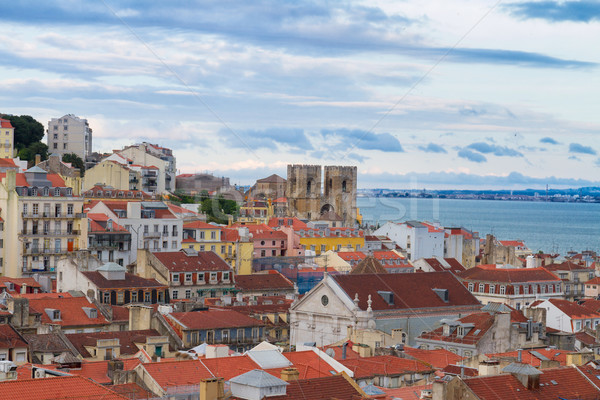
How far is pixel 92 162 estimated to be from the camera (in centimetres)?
15088

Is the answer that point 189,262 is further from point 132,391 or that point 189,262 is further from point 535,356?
point 132,391

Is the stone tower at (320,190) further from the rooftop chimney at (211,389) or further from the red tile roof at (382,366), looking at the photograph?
the rooftop chimney at (211,389)

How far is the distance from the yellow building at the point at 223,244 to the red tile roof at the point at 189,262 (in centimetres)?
1288

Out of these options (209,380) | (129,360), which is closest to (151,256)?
(129,360)

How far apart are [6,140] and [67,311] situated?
69.8 meters

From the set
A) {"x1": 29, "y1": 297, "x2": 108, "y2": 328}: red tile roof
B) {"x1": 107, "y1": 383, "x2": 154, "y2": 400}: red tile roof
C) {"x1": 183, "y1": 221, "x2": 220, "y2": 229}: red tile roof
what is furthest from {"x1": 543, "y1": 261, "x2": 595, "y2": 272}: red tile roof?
{"x1": 107, "y1": 383, "x2": 154, "y2": 400}: red tile roof

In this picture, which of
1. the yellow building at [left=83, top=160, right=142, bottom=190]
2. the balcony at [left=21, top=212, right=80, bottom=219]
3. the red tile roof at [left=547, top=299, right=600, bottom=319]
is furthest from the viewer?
the yellow building at [left=83, top=160, right=142, bottom=190]

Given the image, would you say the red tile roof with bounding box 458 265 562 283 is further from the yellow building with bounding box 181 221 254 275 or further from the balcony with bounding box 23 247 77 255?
the balcony with bounding box 23 247 77 255

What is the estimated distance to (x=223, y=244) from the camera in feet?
318

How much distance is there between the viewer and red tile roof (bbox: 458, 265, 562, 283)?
285ft

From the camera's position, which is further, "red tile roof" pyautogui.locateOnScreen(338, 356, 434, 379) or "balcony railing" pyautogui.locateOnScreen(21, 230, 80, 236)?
"balcony railing" pyautogui.locateOnScreen(21, 230, 80, 236)

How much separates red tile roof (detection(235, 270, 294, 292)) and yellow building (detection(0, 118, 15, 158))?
4940cm

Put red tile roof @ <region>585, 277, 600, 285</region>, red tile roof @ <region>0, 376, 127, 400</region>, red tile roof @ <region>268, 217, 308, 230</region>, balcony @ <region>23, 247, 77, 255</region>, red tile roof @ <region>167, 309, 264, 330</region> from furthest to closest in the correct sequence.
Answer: red tile roof @ <region>268, 217, 308, 230</region>
red tile roof @ <region>585, 277, 600, 285</region>
balcony @ <region>23, 247, 77, 255</region>
red tile roof @ <region>167, 309, 264, 330</region>
red tile roof @ <region>0, 376, 127, 400</region>

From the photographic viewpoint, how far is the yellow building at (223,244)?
95.9 meters
